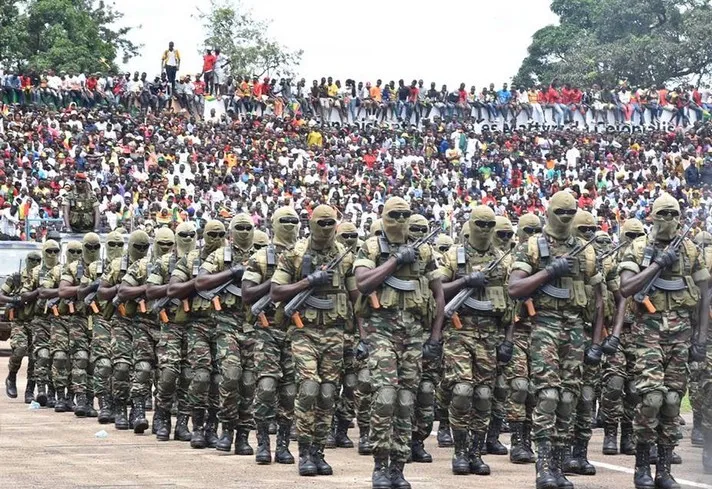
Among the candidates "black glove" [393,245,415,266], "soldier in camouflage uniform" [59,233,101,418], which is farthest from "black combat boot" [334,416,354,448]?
"soldier in camouflage uniform" [59,233,101,418]

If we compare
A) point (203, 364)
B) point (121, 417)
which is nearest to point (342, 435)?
point (203, 364)

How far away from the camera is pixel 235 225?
44.9ft

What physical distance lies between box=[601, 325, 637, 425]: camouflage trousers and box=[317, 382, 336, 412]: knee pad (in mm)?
3133

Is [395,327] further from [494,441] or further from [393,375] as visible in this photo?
[494,441]

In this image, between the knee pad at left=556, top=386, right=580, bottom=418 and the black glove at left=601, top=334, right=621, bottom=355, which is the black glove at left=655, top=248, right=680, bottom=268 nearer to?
the black glove at left=601, top=334, right=621, bottom=355

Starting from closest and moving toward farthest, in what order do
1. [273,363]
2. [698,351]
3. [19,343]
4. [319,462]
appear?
[698,351] < [319,462] < [273,363] < [19,343]

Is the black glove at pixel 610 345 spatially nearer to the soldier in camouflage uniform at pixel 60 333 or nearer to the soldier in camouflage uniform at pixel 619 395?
the soldier in camouflage uniform at pixel 619 395

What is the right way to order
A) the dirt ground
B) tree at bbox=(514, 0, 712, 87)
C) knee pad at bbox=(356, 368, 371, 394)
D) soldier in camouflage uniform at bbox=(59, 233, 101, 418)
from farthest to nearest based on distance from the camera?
tree at bbox=(514, 0, 712, 87), soldier in camouflage uniform at bbox=(59, 233, 101, 418), knee pad at bbox=(356, 368, 371, 394), the dirt ground

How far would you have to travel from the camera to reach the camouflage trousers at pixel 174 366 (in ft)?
46.8

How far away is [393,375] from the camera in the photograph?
1049cm

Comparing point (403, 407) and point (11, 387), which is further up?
point (403, 407)

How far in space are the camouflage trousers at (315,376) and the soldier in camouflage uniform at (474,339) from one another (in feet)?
3.16

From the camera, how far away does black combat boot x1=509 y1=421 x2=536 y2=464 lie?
12.5 meters

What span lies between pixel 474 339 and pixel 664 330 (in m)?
1.79
